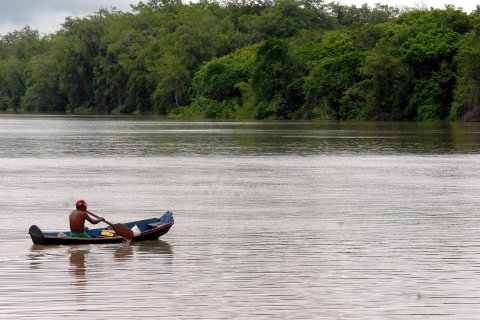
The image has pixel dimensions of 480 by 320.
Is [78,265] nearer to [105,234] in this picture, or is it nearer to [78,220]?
[78,220]

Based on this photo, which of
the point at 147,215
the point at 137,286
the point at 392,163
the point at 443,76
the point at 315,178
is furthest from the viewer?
the point at 443,76

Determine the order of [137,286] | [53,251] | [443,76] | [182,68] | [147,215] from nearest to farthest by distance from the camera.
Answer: [137,286], [53,251], [147,215], [443,76], [182,68]

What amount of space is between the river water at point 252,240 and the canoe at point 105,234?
163mm

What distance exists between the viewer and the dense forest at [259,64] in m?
102

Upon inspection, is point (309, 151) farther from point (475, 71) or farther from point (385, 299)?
point (475, 71)

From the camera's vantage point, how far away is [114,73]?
498 ft

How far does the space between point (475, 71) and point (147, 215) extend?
7264 centimetres

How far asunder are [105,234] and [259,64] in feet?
312

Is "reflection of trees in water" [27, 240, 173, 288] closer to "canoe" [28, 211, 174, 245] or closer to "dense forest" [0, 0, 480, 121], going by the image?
"canoe" [28, 211, 174, 245]

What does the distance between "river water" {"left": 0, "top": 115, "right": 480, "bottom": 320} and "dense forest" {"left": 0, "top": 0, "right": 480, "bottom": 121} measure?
2133 inches

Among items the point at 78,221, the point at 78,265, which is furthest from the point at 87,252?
the point at 78,265

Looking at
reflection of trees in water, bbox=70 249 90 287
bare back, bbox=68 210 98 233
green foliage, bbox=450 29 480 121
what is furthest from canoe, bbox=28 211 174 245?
green foliage, bbox=450 29 480 121

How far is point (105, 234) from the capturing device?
66.2ft

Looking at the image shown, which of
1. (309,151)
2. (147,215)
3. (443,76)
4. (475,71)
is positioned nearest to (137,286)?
(147,215)
